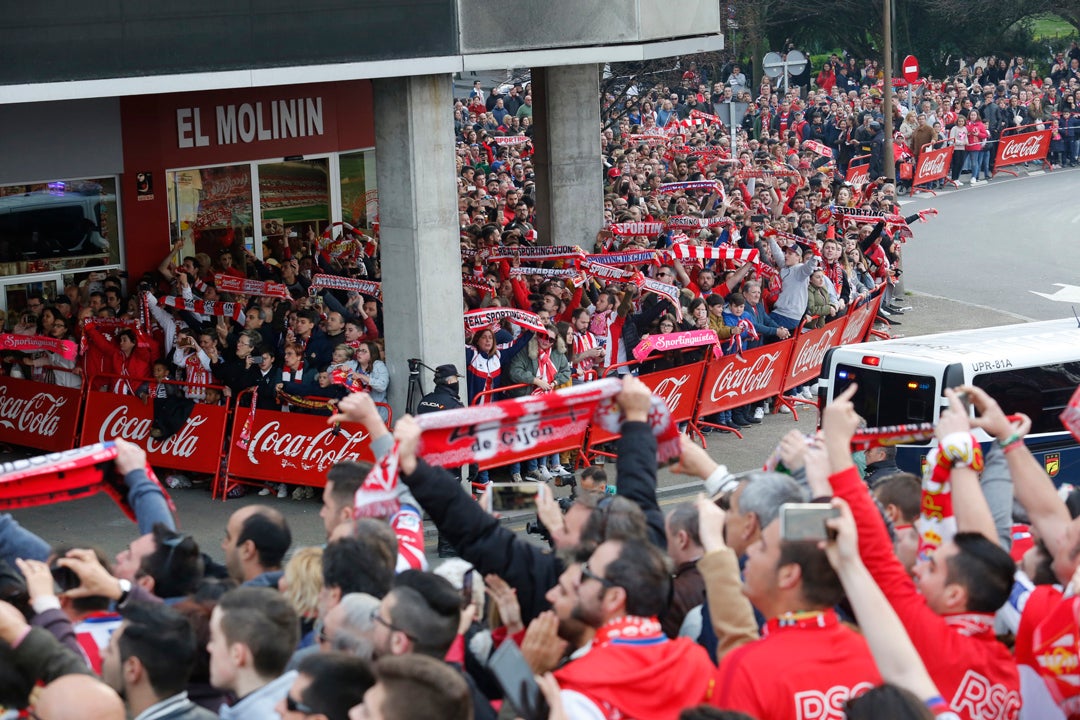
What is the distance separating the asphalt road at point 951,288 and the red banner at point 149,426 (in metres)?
0.36

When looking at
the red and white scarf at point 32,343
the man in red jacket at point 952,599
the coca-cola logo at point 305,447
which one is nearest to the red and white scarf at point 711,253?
the coca-cola logo at point 305,447

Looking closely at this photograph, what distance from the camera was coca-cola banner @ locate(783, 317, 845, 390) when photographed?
1812 centimetres

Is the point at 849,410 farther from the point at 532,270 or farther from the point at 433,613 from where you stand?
the point at 532,270

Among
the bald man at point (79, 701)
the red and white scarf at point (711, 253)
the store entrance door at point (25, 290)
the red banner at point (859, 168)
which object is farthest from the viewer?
the red banner at point (859, 168)

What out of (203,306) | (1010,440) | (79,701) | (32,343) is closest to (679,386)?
(203,306)

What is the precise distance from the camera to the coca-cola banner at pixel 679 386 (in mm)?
15945

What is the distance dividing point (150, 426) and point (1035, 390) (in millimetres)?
8303

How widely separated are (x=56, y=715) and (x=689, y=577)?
2.67 meters

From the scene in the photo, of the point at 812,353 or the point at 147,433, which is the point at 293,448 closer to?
the point at 147,433

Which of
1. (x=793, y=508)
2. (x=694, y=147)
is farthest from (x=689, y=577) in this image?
(x=694, y=147)

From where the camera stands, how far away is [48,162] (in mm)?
17828

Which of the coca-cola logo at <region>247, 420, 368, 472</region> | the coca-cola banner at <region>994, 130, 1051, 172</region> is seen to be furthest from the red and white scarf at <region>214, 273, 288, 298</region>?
the coca-cola banner at <region>994, 130, 1051, 172</region>

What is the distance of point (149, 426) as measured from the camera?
14.7m

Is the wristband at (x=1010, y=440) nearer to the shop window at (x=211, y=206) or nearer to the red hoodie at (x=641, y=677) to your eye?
the red hoodie at (x=641, y=677)
